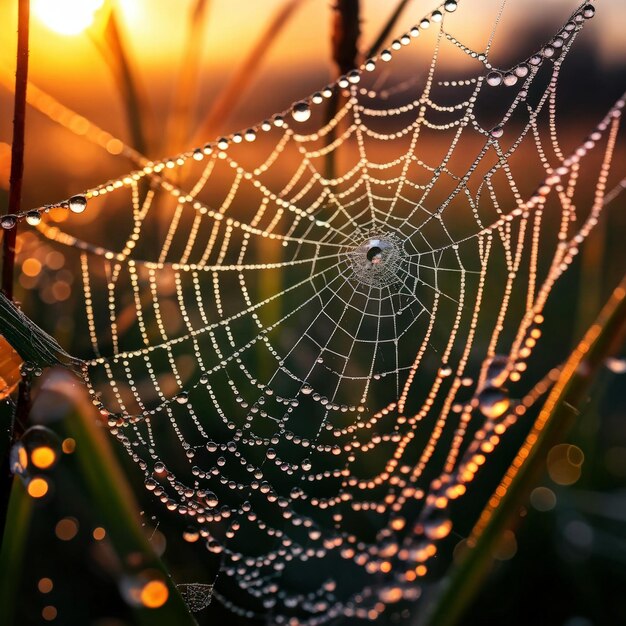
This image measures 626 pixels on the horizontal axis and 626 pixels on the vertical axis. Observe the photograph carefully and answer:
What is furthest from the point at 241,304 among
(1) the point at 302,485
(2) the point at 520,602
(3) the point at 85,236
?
(2) the point at 520,602

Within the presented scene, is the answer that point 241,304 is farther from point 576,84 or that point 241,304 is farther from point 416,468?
point 576,84

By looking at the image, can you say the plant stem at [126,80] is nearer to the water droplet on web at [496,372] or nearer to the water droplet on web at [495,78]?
the water droplet on web at [495,78]

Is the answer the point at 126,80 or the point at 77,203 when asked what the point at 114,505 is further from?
the point at 126,80

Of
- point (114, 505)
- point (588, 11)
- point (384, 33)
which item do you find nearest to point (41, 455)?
point (114, 505)

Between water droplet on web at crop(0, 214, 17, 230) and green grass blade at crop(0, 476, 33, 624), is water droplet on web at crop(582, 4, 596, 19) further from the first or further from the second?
green grass blade at crop(0, 476, 33, 624)

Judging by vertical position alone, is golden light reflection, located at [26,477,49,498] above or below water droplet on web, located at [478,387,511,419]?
above

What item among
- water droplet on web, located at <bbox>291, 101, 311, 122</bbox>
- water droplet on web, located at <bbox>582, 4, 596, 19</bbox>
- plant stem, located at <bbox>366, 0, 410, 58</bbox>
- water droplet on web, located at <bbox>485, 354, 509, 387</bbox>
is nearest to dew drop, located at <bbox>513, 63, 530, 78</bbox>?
water droplet on web, located at <bbox>582, 4, 596, 19</bbox>

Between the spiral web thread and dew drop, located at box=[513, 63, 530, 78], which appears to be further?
the spiral web thread

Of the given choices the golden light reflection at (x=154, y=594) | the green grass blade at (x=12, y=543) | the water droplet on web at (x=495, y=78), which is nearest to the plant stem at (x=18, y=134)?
Result: the green grass blade at (x=12, y=543)
